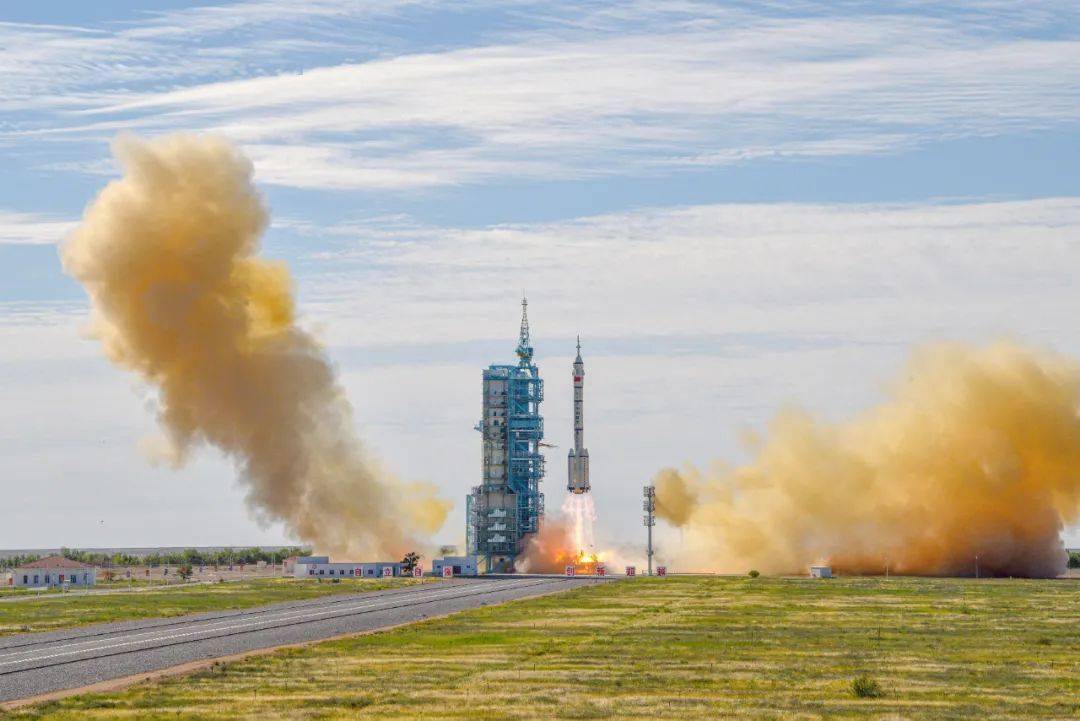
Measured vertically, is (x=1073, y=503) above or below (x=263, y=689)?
above

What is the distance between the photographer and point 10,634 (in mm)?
68062

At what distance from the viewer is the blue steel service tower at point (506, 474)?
143 metres

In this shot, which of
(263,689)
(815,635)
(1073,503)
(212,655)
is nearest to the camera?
(263,689)

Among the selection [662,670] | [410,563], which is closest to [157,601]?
[410,563]

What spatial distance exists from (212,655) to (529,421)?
88.8m

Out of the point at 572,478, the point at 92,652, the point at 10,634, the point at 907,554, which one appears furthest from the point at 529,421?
the point at 92,652

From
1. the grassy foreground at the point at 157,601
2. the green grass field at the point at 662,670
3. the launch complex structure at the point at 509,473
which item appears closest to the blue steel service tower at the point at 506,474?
Answer: the launch complex structure at the point at 509,473

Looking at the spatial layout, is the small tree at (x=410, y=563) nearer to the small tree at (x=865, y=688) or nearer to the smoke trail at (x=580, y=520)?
the smoke trail at (x=580, y=520)

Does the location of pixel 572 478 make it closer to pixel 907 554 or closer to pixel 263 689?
pixel 907 554

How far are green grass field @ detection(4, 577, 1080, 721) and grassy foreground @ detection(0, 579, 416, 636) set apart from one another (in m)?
16.8

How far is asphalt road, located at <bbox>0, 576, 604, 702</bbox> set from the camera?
50.6m

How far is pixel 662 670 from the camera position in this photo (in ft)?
159

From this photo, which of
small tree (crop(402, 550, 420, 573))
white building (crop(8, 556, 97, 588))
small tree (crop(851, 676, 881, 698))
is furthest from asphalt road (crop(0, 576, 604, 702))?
white building (crop(8, 556, 97, 588))

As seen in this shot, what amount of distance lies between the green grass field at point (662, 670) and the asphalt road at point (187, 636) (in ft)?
9.68
